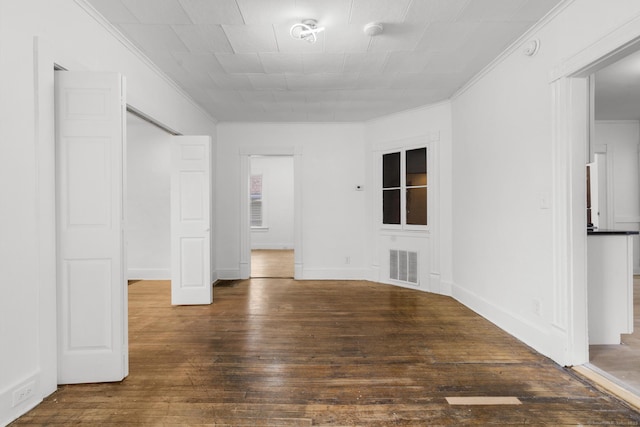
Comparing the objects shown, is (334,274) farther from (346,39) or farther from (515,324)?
(346,39)

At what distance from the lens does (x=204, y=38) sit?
2967 mm

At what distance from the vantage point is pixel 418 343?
2.99 m

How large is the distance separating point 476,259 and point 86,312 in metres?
3.88

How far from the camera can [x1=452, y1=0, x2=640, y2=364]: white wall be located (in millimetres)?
2535

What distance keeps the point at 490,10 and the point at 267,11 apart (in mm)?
1748

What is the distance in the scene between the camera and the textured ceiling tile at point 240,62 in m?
3.31

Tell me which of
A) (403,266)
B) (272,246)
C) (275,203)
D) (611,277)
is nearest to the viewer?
(611,277)

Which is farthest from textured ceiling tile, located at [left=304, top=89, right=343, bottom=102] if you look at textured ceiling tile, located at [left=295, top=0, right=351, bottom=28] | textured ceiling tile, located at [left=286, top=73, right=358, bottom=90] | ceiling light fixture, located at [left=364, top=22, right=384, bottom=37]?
textured ceiling tile, located at [left=295, top=0, right=351, bottom=28]

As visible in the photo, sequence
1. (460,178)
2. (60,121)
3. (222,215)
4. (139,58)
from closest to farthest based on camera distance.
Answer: (60,121) < (139,58) < (460,178) < (222,215)

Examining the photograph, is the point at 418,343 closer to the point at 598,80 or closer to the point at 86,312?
the point at 86,312

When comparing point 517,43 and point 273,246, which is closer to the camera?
point 517,43

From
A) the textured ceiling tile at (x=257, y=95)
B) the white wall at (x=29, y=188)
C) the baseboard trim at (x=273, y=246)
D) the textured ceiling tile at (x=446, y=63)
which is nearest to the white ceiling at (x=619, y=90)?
the textured ceiling tile at (x=446, y=63)

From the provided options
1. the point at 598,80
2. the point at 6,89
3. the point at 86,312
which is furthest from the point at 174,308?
the point at 598,80

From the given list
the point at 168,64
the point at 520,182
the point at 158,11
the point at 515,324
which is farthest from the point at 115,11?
the point at 515,324
